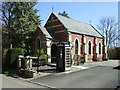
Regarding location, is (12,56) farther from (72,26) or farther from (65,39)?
(72,26)

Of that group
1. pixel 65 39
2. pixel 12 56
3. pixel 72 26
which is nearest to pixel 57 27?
pixel 72 26

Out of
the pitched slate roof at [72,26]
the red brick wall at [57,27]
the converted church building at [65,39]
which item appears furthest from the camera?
the pitched slate roof at [72,26]

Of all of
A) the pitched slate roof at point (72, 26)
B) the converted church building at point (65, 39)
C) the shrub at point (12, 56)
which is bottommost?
the shrub at point (12, 56)

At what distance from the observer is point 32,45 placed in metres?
25.9

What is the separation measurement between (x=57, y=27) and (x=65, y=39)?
3108mm

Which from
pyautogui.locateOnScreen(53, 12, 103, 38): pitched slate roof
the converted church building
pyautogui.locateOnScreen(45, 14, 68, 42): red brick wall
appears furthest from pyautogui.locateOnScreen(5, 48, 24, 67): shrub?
pyautogui.locateOnScreen(53, 12, 103, 38): pitched slate roof

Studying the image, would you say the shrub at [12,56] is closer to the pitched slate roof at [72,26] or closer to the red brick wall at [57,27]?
the red brick wall at [57,27]

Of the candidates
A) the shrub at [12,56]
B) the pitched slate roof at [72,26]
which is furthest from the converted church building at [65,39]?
the shrub at [12,56]

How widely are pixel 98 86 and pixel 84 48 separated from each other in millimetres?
16547

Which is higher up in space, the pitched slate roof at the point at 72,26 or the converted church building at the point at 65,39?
the pitched slate roof at the point at 72,26

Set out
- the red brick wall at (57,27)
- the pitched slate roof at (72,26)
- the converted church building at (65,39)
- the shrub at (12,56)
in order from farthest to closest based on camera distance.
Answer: the pitched slate roof at (72,26) < the red brick wall at (57,27) < the converted church building at (65,39) < the shrub at (12,56)

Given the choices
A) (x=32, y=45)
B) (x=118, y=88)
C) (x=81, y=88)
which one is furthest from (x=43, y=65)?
(x=118, y=88)

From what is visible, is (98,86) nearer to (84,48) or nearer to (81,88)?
(81,88)

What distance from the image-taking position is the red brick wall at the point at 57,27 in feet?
77.8
